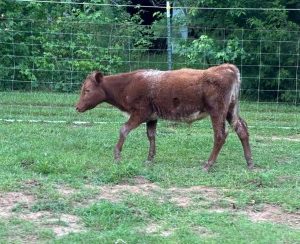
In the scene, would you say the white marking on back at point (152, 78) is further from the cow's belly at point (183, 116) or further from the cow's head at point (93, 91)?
the cow's head at point (93, 91)

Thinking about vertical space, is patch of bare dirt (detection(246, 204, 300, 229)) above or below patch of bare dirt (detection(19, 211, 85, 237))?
below

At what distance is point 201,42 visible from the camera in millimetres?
15422

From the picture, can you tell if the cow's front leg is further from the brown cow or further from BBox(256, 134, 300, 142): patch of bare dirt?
BBox(256, 134, 300, 142): patch of bare dirt

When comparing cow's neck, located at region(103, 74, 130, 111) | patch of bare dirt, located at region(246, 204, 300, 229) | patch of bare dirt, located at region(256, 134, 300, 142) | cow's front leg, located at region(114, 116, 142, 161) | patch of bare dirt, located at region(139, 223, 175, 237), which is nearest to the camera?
patch of bare dirt, located at region(139, 223, 175, 237)

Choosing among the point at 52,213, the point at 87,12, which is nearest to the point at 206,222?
the point at 52,213

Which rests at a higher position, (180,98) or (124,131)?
(180,98)

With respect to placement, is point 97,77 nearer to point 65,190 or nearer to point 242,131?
point 242,131

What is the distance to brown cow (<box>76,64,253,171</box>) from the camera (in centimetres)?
850

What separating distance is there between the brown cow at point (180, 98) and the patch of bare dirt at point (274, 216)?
1.97 m

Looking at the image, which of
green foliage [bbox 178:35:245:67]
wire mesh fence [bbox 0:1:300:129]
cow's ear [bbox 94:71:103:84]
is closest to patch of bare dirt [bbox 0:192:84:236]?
cow's ear [bbox 94:71:103:84]

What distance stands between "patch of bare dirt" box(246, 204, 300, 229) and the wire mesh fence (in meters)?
8.07

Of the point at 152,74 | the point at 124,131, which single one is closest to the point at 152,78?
the point at 152,74

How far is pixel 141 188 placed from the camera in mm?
7293

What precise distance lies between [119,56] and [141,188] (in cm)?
882
